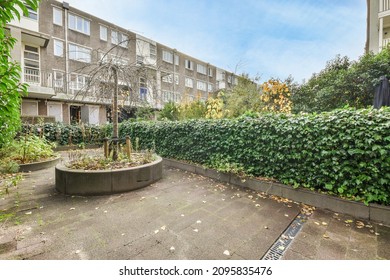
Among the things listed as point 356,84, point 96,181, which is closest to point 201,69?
point 356,84

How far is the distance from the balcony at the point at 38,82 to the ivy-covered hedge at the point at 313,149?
1407 centimetres

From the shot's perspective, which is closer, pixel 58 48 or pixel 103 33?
pixel 58 48

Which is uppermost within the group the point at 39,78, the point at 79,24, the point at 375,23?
the point at 79,24

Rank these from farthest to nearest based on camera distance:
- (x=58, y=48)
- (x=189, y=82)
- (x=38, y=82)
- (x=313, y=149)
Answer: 1. (x=189, y=82)
2. (x=58, y=48)
3. (x=38, y=82)
4. (x=313, y=149)

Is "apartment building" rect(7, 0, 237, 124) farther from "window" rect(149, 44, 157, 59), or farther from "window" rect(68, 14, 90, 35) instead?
"window" rect(149, 44, 157, 59)

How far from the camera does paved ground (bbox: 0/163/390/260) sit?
227 cm

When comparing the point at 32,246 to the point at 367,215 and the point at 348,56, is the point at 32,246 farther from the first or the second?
the point at 348,56

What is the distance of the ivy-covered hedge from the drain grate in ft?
3.07

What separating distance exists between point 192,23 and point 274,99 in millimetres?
4978

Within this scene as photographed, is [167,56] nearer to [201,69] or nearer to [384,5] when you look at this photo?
[201,69]

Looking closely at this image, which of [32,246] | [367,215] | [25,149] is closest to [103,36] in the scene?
[25,149]

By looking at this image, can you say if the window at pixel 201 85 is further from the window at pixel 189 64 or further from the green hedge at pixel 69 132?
the green hedge at pixel 69 132

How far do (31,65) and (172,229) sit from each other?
744 inches

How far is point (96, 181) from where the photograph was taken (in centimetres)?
400
